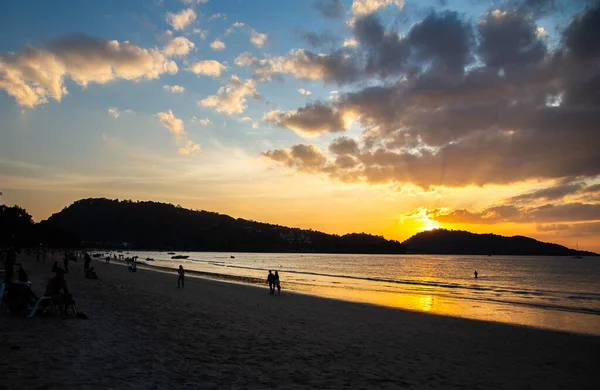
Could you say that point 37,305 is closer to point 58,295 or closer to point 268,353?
point 58,295

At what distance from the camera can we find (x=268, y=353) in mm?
11016

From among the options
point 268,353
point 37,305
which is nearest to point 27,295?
point 37,305

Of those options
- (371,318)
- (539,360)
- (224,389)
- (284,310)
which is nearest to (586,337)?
(539,360)

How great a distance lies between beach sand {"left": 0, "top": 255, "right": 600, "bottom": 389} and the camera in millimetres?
A: 8109

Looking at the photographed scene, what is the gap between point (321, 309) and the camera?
75.9 feet

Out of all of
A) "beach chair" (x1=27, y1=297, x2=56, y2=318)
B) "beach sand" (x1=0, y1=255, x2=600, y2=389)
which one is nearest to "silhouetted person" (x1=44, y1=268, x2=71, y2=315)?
"beach chair" (x1=27, y1=297, x2=56, y2=318)

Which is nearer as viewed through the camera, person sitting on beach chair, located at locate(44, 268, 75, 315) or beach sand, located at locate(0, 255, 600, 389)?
beach sand, located at locate(0, 255, 600, 389)

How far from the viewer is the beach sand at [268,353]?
26.6 feet

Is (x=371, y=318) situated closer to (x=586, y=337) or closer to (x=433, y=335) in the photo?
(x=433, y=335)

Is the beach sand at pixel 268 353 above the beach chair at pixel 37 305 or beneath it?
beneath

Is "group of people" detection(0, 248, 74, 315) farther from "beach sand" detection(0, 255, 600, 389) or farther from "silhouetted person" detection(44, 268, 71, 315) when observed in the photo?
"beach sand" detection(0, 255, 600, 389)

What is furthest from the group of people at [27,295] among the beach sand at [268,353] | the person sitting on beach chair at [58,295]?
the beach sand at [268,353]

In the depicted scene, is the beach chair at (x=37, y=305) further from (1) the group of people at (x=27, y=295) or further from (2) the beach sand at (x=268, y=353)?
(2) the beach sand at (x=268, y=353)

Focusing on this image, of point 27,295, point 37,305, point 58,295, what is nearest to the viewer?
point 37,305
